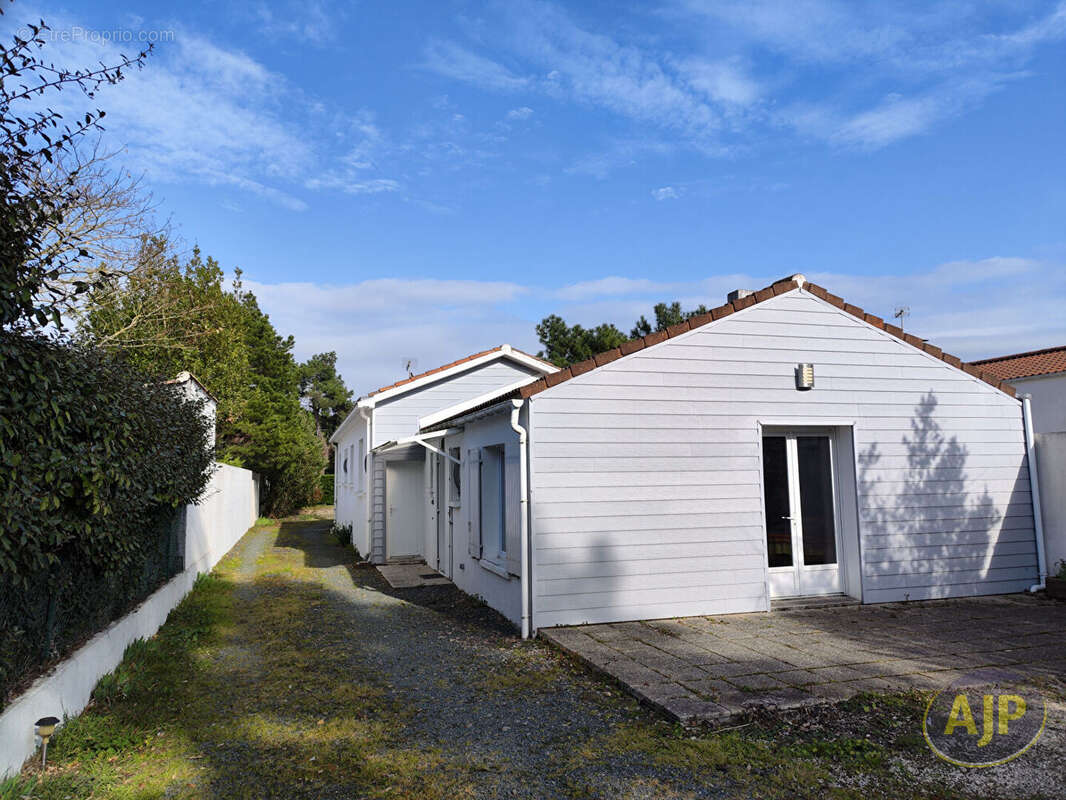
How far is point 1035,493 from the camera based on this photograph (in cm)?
905

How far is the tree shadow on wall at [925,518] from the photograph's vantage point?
330 inches

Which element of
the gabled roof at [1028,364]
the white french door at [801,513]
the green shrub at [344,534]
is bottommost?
the green shrub at [344,534]

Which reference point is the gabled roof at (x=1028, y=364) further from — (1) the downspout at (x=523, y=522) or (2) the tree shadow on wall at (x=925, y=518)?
(1) the downspout at (x=523, y=522)

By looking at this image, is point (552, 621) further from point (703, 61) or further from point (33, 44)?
point (703, 61)

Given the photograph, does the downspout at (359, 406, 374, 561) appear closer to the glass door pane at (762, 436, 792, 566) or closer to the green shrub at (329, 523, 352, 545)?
the green shrub at (329, 523, 352, 545)

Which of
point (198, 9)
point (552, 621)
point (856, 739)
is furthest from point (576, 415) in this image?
point (198, 9)

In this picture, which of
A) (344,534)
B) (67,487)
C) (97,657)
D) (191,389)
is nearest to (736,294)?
(67,487)

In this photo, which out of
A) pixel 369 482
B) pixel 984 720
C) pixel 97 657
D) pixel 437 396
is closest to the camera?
pixel 984 720

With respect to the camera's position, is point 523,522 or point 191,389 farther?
point 191,389

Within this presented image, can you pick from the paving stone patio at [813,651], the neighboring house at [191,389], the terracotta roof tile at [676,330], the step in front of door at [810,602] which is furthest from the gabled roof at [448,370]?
the paving stone patio at [813,651]

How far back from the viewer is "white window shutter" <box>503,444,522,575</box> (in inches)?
299

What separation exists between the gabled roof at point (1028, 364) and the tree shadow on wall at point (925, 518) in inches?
450

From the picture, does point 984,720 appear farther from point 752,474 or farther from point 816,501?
point 816,501

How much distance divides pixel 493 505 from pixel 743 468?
133 inches
